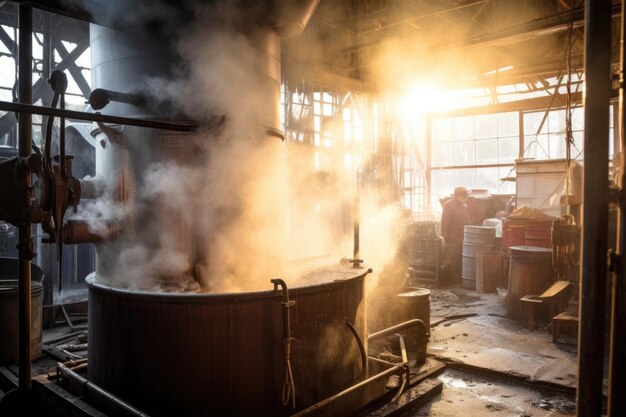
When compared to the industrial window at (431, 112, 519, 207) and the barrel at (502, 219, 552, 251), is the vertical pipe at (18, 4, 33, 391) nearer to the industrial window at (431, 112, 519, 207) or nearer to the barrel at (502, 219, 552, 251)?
the barrel at (502, 219, 552, 251)

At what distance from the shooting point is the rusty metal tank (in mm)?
3229

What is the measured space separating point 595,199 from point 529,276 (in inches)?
262

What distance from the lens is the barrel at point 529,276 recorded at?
8.10 metres

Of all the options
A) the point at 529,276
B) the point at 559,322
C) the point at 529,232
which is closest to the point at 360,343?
the point at 559,322

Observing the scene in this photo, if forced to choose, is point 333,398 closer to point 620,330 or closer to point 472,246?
point 620,330

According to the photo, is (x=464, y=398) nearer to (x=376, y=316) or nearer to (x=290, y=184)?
(x=376, y=316)

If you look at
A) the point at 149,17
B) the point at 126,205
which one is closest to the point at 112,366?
the point at 126,205

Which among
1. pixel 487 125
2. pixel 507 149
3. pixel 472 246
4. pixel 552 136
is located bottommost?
pixel 472 246

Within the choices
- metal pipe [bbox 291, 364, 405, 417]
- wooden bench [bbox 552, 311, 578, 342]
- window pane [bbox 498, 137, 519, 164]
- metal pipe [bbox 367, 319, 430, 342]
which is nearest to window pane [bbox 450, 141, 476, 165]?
window pane [bbox 498, 137, 519, 164]

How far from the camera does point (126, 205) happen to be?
363 centimetres

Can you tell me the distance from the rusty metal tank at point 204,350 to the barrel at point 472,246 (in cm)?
839

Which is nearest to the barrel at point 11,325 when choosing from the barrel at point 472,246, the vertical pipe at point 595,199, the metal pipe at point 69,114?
the metal pipe at point 69,114

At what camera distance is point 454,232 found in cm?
1243

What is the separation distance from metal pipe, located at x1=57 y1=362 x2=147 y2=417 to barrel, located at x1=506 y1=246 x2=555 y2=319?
706 centimetres
